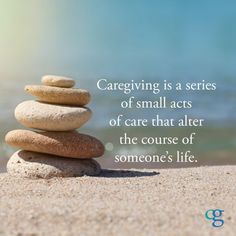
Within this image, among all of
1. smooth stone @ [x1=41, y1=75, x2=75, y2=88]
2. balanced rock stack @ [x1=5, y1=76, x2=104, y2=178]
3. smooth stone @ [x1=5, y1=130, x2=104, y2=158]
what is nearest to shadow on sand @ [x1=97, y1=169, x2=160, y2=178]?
balanced rock stack @ [x1=5, y1=76, x2=104, y2=178]

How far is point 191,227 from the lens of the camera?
514 centimetres

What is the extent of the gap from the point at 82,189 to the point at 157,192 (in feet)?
3.30

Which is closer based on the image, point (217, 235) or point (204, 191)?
point (217, 235)

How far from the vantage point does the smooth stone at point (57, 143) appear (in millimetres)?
8695


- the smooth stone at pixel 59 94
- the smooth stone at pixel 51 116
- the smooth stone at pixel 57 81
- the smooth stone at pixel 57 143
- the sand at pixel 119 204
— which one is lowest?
the sand at pixel 119 204

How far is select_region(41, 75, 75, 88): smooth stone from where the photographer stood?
356 inches

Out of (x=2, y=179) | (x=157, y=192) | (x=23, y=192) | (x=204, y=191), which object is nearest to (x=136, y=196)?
(x=157, y=192)

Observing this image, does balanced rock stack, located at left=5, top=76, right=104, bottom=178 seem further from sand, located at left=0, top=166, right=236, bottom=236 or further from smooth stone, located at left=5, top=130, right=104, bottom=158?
sand, located at left=0, top=166, right=236, bottom=236

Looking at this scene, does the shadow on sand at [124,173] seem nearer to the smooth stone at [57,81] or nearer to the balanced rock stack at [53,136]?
the balanced rock stack at [53,136]

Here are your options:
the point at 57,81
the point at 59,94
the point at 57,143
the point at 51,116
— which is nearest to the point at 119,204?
the point at 57,143

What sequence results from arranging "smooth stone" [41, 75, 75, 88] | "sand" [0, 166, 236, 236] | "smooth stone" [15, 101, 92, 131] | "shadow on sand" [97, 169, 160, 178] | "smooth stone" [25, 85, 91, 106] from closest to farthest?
"sand" [0, 166, 236, 236] < "smooth stone" [15, 101, 92, 131] < "smooth stone" [25, 85, 91, 106] < "smooth stone" [41, 75, 75, 88] < "shadow on sand" [97, 169, 160, 178]

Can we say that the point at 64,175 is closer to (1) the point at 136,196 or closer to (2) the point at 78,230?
(1) the point at 136,196

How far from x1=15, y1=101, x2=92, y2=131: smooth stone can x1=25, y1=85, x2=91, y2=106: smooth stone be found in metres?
0.10

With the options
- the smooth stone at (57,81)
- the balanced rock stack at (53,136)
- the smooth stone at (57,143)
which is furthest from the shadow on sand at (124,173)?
the smooth stone at (57,81)
